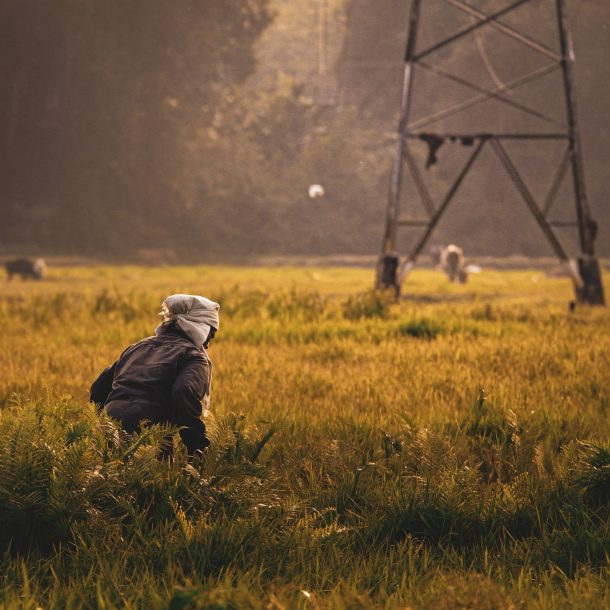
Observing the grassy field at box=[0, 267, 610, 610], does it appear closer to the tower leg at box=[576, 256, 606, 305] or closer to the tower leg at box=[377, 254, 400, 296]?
the tower leg at box=[576, 256, 606, 305]

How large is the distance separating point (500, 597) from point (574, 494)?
50.9 inches

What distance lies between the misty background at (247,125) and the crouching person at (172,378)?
23270 millimetres

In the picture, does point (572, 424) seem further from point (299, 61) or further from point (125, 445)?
point (299, 61)

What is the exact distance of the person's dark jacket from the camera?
4129 millimetres

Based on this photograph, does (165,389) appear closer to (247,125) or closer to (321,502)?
(321,502)

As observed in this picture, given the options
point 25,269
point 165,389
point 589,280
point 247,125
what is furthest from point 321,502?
point 247,125

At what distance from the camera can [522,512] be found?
3871 millimetres

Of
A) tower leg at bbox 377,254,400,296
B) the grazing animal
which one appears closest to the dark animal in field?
the grazing animal

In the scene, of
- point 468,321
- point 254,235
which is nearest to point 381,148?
point 254,235

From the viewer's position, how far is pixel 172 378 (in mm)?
4277

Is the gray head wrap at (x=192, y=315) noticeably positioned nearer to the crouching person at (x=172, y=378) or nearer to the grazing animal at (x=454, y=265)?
the crouching person at (x=172, y=378)

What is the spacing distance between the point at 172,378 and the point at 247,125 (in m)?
44.1

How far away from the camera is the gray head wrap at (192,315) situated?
173 inches

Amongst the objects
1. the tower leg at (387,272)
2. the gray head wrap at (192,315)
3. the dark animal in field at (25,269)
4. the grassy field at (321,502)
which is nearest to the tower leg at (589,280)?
the tower leg at (387,272)
